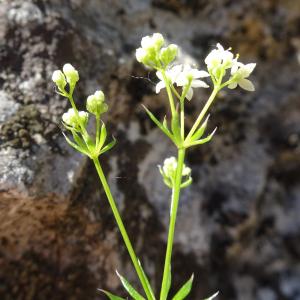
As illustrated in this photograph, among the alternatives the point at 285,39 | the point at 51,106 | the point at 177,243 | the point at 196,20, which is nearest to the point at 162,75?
the point at 51,106

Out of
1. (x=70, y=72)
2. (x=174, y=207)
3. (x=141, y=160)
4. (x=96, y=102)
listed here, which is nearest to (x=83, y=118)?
(x=96, y=102)

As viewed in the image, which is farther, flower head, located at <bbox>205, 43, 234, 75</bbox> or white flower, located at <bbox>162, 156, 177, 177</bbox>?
white flower, located at <bbox>162, 156, 177, 177</bbox>

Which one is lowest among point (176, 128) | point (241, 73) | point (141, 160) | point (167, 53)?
point (141, 160)

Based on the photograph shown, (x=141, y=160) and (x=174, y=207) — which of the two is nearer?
(x=174, y=207)

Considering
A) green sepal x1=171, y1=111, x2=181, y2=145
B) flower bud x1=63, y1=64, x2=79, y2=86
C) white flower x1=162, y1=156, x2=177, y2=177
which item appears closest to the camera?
green sepal x1=171, y1=111, x2=181, y2=145

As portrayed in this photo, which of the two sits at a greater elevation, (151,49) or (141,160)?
(151,49)

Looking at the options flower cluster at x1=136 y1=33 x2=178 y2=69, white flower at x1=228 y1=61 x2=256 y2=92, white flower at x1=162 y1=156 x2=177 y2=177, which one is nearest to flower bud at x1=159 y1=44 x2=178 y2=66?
flower cluster at x1=136 y1=33 x2=178 y2=69

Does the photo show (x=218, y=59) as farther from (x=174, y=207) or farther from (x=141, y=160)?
(x=141, y=160)

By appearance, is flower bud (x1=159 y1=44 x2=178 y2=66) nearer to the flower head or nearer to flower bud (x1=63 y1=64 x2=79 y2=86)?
the flower head

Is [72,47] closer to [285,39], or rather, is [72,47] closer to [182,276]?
[182,276]

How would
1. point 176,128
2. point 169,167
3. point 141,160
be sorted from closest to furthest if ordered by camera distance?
point 176,128 < point 169,167 < point 141,160
